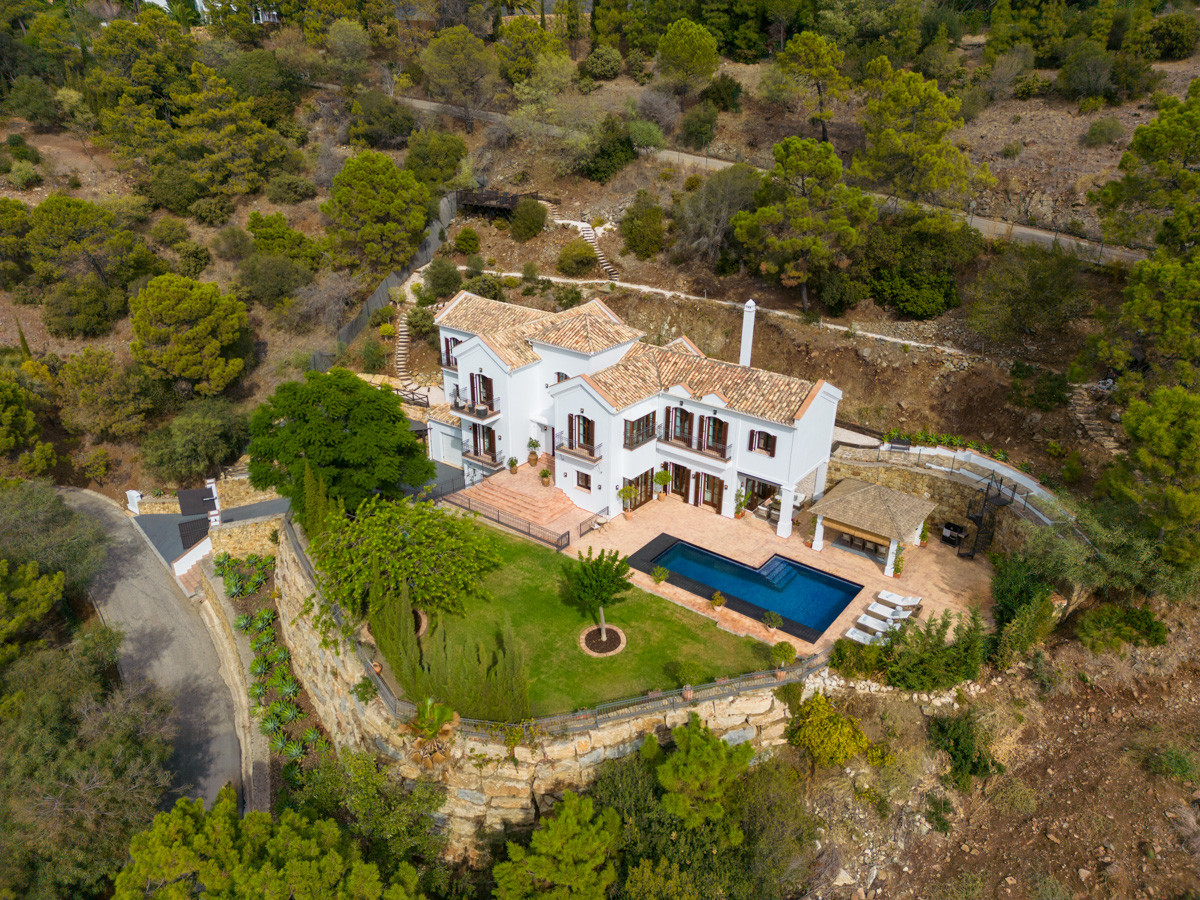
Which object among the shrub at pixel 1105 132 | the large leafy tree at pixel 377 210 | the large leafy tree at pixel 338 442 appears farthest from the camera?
the large leafy tree at pixel 377 210

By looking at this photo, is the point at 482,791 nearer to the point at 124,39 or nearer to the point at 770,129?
the point at 770,129

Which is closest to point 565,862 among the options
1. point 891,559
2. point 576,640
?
point 576,640

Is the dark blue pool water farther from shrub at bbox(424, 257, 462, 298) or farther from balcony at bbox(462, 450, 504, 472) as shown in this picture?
shrub at bbox(424, 257, 462, 298)

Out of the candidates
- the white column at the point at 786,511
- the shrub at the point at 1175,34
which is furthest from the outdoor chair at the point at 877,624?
the shrub at the point at 1175,34

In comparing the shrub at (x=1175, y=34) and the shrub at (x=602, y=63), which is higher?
the shrub at (x=1175, y=34)

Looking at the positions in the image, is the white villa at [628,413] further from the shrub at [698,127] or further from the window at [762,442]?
the shrub at [698,127]

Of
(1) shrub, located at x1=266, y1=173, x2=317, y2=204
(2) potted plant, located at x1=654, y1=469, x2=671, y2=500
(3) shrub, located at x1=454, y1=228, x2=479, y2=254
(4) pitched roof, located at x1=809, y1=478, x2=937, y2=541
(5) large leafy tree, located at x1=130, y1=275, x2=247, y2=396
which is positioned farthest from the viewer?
(1) shrub, located at x1=266, y1=173, x2=317, y2=204

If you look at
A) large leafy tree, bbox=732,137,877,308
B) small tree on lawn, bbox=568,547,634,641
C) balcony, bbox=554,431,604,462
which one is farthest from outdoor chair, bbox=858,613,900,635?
large leafy tree, bbox=732,137,877,308
